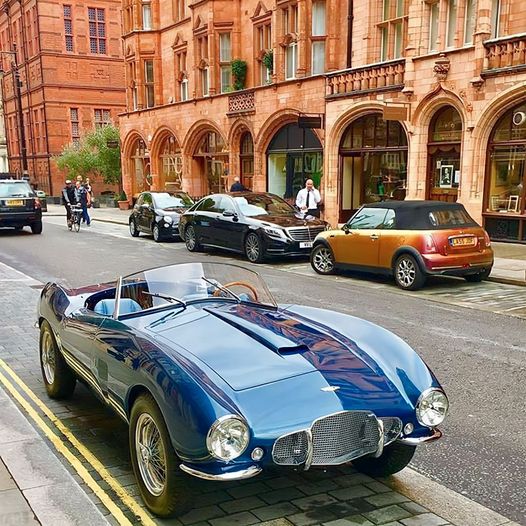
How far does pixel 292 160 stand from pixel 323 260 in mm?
11652

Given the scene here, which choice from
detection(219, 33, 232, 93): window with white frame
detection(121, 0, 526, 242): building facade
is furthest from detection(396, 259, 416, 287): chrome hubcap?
detection(219, 33, 232, 93): window with white frame

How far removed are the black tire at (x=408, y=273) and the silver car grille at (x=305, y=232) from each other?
3.45 meters

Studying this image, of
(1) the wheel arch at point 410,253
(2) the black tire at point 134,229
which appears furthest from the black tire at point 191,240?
(1) the wheel arch at point 410,253

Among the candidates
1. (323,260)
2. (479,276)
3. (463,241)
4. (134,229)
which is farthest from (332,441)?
(134,229)

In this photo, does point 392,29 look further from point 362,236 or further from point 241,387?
point 241,387

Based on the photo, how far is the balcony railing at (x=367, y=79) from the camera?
17984 millimetres

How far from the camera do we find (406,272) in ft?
35.5

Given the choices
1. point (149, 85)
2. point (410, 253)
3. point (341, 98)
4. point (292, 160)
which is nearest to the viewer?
point (410, 253)

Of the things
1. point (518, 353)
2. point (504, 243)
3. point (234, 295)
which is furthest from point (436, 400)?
point (504, 243)

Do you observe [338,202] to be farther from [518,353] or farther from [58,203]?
[58,203]

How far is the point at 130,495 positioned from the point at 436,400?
191 centimetres

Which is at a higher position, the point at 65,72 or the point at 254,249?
the point at 65,72

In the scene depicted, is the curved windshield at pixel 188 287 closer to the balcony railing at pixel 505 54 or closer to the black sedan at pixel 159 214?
the balcony railing at pixel 505 54

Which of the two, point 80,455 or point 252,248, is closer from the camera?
point 80,455
